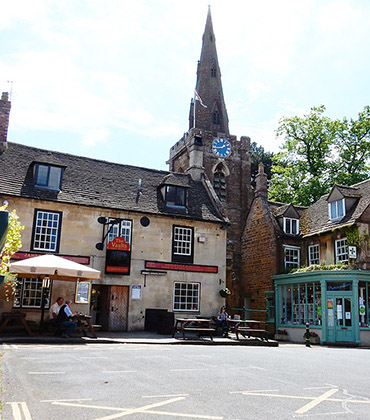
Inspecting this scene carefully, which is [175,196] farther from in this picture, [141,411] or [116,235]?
[141,411]

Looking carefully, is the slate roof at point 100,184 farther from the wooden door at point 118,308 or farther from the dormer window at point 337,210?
the dormer window at point 337,210

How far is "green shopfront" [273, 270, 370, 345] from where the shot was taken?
23203 millimetres

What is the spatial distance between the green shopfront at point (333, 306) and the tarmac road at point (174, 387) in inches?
458

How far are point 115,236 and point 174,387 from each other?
51.3 ft

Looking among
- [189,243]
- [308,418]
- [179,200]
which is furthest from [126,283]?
[308,418]

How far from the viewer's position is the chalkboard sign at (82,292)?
21.7 meters

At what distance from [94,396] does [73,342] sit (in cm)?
928

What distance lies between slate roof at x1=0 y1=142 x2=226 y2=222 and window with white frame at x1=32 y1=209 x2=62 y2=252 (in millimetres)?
760

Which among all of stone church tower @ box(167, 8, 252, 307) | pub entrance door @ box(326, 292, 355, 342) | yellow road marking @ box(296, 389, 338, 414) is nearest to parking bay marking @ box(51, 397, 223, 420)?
yellow road marking @ box(296, 389, 338, 414)

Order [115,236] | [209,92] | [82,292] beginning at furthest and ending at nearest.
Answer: [209,92], [115,236], [82,292]

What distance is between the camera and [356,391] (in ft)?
27.0

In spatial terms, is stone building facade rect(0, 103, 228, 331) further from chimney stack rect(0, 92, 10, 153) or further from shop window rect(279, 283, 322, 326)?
shop window rect(279, 283, 322, 326)

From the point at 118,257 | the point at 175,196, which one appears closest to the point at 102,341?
the point at 118,257

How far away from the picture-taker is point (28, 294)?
20.7 m
